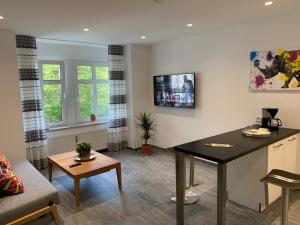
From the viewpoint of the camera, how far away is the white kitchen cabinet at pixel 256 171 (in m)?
2.52

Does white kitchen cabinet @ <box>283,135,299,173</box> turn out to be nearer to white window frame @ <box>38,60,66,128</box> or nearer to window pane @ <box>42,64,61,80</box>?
white window frame @ <box>38,60,66,128</box>

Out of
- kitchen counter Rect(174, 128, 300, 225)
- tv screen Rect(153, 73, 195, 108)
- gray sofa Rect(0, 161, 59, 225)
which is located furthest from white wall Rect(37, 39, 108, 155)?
kitchen counter Rect(174, 128, 300, 225)

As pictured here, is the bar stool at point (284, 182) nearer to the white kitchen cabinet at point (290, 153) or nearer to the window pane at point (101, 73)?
the white kitchen cabinet at point (290, 153)

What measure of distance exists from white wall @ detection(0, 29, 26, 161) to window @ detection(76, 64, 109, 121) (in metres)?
1.46

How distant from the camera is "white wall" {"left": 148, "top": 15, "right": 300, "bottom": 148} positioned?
10.3 feet

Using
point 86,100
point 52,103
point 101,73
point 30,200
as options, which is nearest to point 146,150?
point 86,100

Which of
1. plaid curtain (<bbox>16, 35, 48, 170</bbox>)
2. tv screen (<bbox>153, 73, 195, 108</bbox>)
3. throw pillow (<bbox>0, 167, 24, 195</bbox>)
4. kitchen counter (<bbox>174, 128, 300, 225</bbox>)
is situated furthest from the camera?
tv screen (<bbox>153, 73, 195, 108</bbox>)

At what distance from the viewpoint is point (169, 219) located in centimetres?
256

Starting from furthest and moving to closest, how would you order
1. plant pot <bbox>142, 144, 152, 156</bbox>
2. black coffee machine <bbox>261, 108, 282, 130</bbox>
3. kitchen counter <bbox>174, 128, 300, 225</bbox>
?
plant pot <bbox>142, 144, 152, 156</bbox> < black coffee machine <bbox>261, 108, 282, 130</bbox> < kitchen counter <bbox>174, 128, 300, 225</bbox>

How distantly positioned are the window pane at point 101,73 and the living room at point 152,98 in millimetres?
33

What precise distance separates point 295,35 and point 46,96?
13.9ft

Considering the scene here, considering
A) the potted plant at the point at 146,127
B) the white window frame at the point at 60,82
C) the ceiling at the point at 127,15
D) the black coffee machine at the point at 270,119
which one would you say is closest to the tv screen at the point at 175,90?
the potted plant at the point at 146,127

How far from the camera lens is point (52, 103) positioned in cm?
466

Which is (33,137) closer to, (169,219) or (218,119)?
(169,219)
